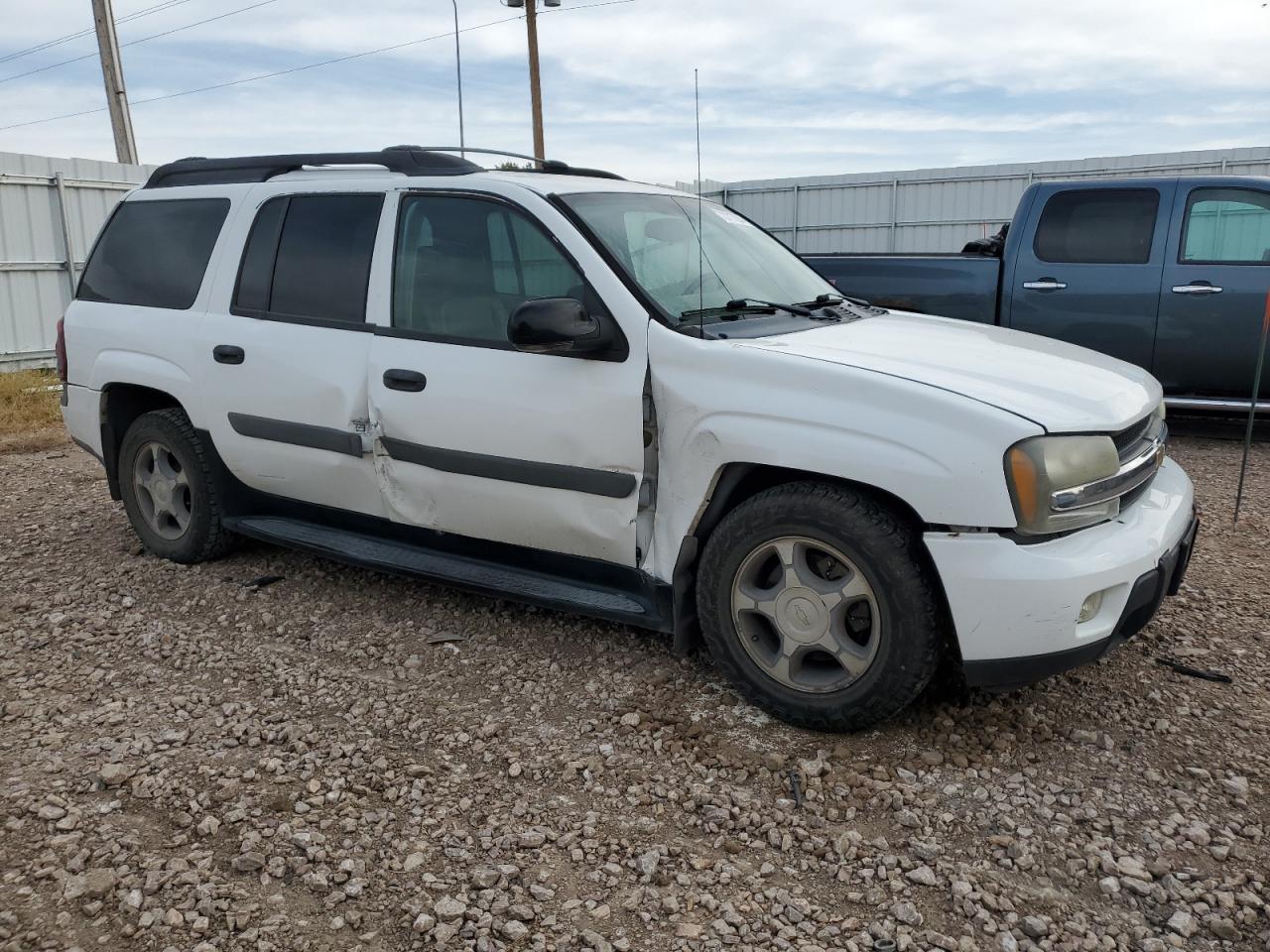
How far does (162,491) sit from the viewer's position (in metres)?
5.09

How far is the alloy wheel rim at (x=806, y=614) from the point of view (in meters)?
3.17

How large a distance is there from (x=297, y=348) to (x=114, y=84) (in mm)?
14783

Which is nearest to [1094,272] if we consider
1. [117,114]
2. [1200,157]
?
[1200,157]

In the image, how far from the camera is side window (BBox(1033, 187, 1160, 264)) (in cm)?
769

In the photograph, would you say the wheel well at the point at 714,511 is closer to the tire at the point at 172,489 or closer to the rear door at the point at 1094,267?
the tire at the point at 172,489

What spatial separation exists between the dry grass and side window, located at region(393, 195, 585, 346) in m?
6.02

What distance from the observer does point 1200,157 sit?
1766 cm

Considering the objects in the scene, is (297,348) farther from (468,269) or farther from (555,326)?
(555,326)

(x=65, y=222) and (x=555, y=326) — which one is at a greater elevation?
(x=65, y=222)

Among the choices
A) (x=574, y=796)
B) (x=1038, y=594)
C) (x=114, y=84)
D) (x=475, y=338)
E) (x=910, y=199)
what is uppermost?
(x=114, y=84)

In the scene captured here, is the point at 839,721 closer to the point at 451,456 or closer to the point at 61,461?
the point at 451,456

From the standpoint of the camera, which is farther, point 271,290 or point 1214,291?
point 1214,291

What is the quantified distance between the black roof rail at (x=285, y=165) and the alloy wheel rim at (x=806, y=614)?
6.43 ft

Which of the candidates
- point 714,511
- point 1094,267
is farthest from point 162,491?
point 1094,267
